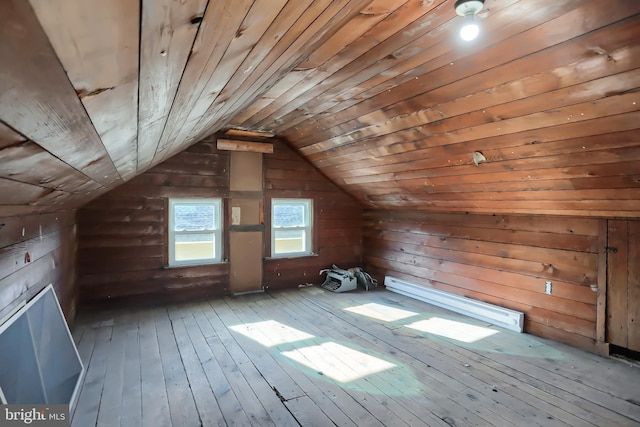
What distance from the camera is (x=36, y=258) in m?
2.31

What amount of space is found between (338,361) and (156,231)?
2762mm

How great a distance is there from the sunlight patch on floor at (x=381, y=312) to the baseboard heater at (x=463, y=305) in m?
0.48

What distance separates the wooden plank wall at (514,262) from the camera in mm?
3084

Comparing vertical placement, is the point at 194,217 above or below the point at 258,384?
above

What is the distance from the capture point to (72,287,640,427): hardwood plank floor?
2090 millimetres

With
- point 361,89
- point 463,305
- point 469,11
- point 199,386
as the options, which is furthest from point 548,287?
point 199,386

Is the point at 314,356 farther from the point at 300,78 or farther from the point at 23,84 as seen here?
the point at 23,84

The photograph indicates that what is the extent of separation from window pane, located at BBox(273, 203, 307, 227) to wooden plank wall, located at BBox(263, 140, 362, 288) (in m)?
0.16

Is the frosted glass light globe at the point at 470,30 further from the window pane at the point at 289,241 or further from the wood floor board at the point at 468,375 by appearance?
the window pane at the point at 289,241

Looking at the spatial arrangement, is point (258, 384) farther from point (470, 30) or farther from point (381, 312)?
point (470, 30)

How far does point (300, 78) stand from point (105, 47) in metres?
2.10

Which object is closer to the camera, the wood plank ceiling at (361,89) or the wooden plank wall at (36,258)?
the wood plank ceiling at (361,89)

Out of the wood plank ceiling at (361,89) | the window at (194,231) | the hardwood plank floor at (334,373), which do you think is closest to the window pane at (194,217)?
the window at (194,231)

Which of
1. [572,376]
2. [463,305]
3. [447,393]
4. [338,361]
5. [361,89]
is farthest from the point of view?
[463,305]
